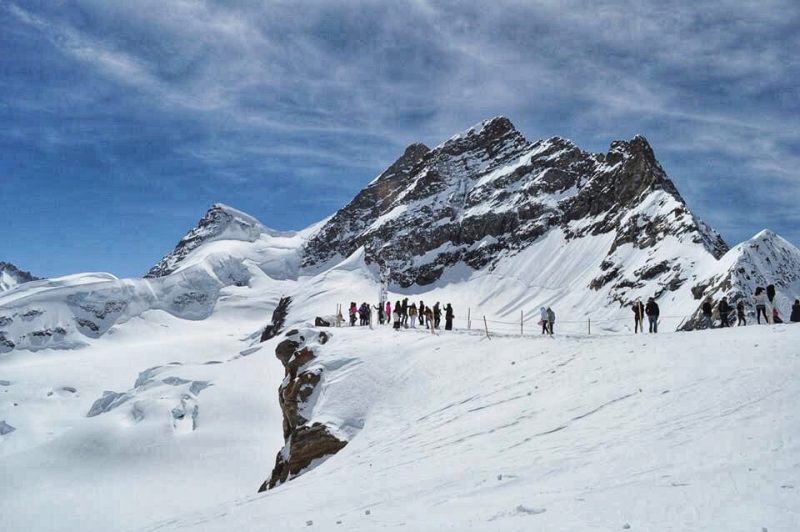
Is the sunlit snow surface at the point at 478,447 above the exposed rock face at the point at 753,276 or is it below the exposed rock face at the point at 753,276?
below

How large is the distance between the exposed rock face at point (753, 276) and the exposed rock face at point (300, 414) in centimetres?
4583

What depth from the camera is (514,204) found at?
6107 inches

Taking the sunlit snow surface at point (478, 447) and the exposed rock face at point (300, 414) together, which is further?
the exposed rock face at point (300, 414)

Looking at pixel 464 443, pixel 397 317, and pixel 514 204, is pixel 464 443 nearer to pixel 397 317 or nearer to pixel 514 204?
pixel 397 317

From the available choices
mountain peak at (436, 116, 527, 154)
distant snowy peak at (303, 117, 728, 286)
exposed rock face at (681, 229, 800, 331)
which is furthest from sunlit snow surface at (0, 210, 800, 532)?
mountain peak at (436, 116, 527, 154)

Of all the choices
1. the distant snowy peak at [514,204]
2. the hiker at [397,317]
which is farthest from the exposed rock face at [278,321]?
the hiker at [397,317]

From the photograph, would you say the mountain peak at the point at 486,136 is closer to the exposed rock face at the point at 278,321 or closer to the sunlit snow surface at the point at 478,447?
the exposed rock face at the point at 278,321

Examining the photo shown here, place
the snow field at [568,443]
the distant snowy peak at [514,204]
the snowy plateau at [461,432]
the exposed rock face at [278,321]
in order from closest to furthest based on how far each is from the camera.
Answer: the snow field at [568,443] → the snowy plateau at [461,432] → the distant snowy peak at [514,204] → the exposed rock face at [278,321]

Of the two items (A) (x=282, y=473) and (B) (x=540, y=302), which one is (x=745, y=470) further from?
(B) (x=540, y=302)

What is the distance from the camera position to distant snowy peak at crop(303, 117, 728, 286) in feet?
382

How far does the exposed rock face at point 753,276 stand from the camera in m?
66.8

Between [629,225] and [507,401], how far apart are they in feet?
342

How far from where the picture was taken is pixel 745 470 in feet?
30.7

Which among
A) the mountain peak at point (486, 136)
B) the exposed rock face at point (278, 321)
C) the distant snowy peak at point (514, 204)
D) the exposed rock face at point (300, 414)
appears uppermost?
the mountain peak at point (486, 136)
